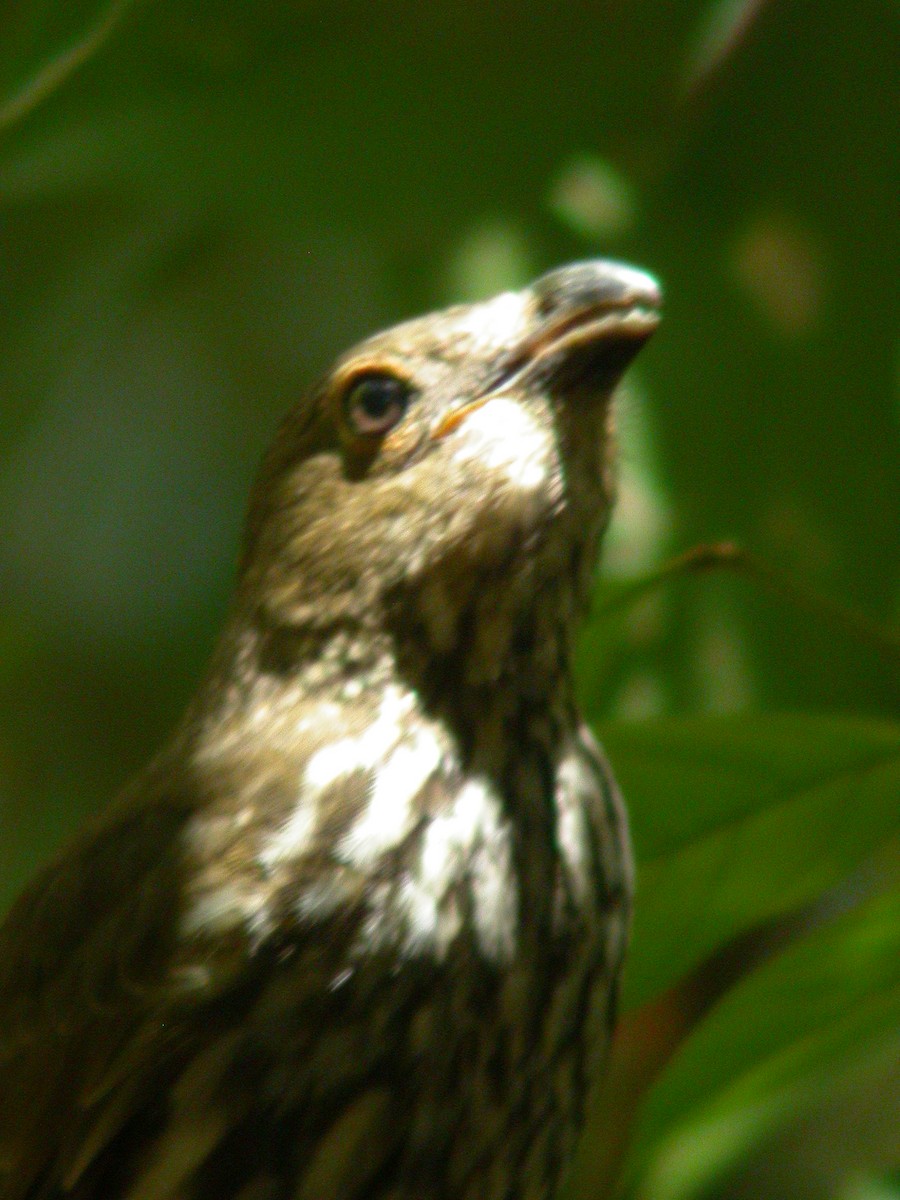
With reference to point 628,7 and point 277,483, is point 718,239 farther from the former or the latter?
point 277,483

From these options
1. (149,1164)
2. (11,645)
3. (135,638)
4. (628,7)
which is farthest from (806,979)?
(11,645)

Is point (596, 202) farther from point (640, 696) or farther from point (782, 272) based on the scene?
point (640, 696)

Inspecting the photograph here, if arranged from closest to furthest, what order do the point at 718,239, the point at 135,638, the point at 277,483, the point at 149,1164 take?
the point at 149,1164 < the point at 277,483 < the point at 718,239 < the point at 135,638

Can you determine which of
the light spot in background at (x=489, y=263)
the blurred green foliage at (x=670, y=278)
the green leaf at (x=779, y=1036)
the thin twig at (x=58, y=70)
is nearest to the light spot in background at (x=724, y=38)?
the blurred green foliage at (x=670, y=278)

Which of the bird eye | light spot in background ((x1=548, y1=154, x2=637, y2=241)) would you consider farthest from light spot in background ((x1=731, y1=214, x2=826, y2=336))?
the bird eye

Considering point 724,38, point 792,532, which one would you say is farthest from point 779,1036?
point 724,38

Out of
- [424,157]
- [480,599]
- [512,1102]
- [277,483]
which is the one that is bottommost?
[512,1102]
